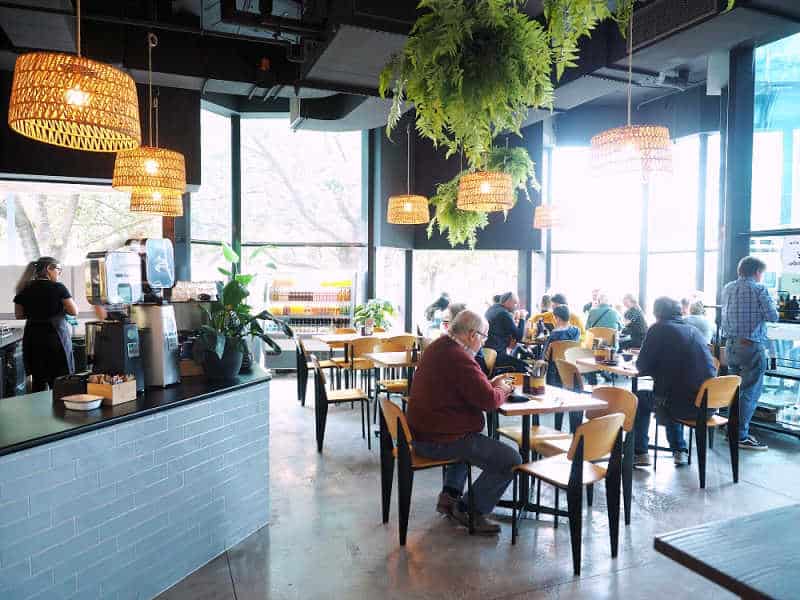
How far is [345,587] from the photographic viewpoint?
10.4ft

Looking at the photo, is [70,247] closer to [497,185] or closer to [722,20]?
[497,185]

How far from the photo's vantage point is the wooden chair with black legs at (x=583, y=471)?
10.8 ft

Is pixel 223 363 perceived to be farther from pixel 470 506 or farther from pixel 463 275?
pixel 463 275

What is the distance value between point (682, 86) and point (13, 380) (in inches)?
362

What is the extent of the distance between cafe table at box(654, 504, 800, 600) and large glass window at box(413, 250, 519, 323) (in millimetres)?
9045

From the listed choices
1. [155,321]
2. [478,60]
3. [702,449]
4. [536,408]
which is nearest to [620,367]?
[702,449]

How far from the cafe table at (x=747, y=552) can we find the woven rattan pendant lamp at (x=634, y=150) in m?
3.21

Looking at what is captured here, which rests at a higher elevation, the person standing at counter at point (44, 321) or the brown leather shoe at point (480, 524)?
the person standing at counter at point (44, 321)

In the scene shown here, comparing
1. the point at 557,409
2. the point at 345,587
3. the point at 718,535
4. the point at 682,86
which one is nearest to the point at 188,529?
the point at 345,587

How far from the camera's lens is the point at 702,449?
4.66 m

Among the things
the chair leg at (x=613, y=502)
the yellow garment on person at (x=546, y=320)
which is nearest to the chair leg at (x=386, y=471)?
the chair leg at (x=613, y=502)

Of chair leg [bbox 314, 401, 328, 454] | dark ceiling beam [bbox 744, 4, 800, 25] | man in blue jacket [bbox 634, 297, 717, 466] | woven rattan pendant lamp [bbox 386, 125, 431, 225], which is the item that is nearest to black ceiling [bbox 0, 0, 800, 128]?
dark ceiling beam [bbox 744, 4, 800, 25]

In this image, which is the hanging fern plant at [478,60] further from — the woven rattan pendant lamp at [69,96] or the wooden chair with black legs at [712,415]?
the wooden chair with black legs at [712,415]

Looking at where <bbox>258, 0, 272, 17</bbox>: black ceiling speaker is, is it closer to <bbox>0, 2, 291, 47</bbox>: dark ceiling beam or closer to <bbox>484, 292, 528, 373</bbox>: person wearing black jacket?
<bbox>0, 2, 291, 47</bbox>: dark ceiling beam
